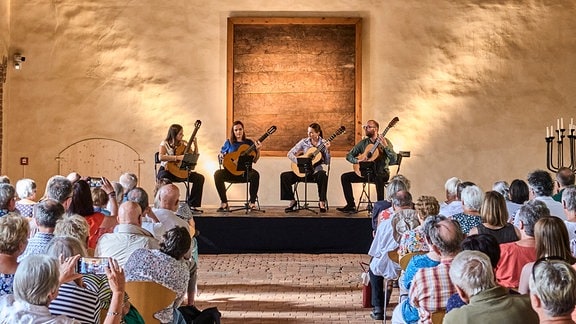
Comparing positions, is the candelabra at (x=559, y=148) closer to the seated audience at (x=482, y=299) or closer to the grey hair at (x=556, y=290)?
the seated audience at (x=482, y=299)

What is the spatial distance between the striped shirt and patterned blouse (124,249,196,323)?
913 mm

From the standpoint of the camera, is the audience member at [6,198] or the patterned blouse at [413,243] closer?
the patterned blouse at [413,243]

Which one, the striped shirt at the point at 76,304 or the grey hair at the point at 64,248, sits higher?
the grey hair at the point at 64,248

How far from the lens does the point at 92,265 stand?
385 cm

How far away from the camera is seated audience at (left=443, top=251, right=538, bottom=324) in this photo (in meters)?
3.64

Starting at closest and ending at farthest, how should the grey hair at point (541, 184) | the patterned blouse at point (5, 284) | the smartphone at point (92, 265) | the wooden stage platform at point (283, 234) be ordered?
the smartphone at point (92, 265) < the patterned blouse at point (5, 284) < the grey hair at point (541, 184) < the wooden stage platform at point (283, 234)

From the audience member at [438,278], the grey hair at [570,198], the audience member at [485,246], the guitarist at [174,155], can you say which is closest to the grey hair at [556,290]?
the audience member at [485,246]

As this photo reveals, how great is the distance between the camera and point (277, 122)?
537 inches

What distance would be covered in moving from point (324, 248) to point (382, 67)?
11.9 feet

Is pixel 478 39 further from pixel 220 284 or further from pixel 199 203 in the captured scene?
pixel 220 284

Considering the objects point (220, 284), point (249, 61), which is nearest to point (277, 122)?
point (249, 61)

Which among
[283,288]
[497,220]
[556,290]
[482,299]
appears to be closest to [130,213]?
[497,220]

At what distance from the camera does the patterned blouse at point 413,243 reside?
5.92m

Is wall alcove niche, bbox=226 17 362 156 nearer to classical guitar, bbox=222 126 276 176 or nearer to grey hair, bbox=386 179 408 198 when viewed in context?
classical guitar, bbox=222 126 276 176
